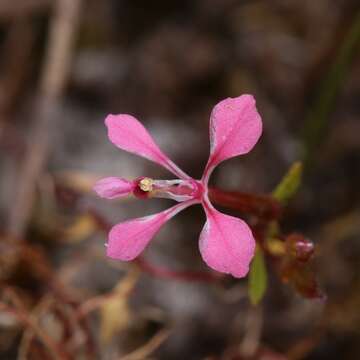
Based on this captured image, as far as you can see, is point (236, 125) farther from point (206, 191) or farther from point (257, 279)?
point (257, 279)

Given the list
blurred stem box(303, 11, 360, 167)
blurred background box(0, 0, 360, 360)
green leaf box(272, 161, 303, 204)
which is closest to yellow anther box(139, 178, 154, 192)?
green leaf box(272, 161, 303, 204)

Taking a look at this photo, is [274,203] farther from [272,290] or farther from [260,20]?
[260,20]

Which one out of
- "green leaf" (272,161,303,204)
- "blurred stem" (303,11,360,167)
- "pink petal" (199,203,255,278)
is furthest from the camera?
"blurred stem" (303,11,360,167)

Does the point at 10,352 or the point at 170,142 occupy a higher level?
the point at 170,142

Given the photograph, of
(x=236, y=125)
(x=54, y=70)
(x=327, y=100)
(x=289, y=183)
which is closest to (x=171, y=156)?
(x=54, y=70)

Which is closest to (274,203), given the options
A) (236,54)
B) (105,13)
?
(236,54)

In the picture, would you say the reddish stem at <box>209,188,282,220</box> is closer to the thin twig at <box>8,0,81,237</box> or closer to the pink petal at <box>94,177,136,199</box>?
the pink petal at <box>94,177,136,199</box>
